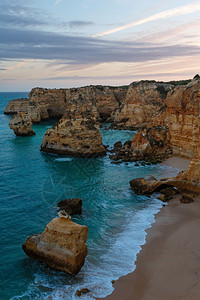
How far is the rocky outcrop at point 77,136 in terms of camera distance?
36.6 meters

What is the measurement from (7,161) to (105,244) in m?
23.5

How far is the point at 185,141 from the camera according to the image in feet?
105

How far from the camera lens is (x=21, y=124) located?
177 ft

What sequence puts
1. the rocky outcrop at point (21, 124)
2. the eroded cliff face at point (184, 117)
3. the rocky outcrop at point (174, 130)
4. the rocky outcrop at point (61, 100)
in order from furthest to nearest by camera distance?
the rocky outcrop at point (61, 100), the rocky outcrop at point (21, 124), the rocky outcrop at point (174, 130), the eroded cliff face at point (184, 117)

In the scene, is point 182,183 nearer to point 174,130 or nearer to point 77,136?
point 174,130

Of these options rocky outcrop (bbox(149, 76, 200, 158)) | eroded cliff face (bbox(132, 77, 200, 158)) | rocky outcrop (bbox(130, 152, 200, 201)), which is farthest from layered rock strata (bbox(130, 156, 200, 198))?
rocky outcrop (bbox(149, 76, 200, 158))

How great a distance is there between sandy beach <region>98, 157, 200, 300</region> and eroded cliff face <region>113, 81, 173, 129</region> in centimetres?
4209

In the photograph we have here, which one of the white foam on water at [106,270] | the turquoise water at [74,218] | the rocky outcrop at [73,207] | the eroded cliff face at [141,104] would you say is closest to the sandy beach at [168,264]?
the white foam on water at [106,270]

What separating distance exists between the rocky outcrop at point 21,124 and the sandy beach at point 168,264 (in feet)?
137

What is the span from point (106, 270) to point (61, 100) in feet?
242

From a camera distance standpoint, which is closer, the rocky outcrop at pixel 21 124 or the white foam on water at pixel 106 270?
the white foam on water at pixel 106 270

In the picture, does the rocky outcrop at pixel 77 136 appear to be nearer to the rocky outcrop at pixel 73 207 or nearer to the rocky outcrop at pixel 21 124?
the rocky outcrop at pixel 21 124

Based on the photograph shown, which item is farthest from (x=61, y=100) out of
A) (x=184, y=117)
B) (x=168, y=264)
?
(x=168, y=264)

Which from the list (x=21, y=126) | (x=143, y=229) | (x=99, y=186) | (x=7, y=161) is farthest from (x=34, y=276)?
(x=21, y=126)
